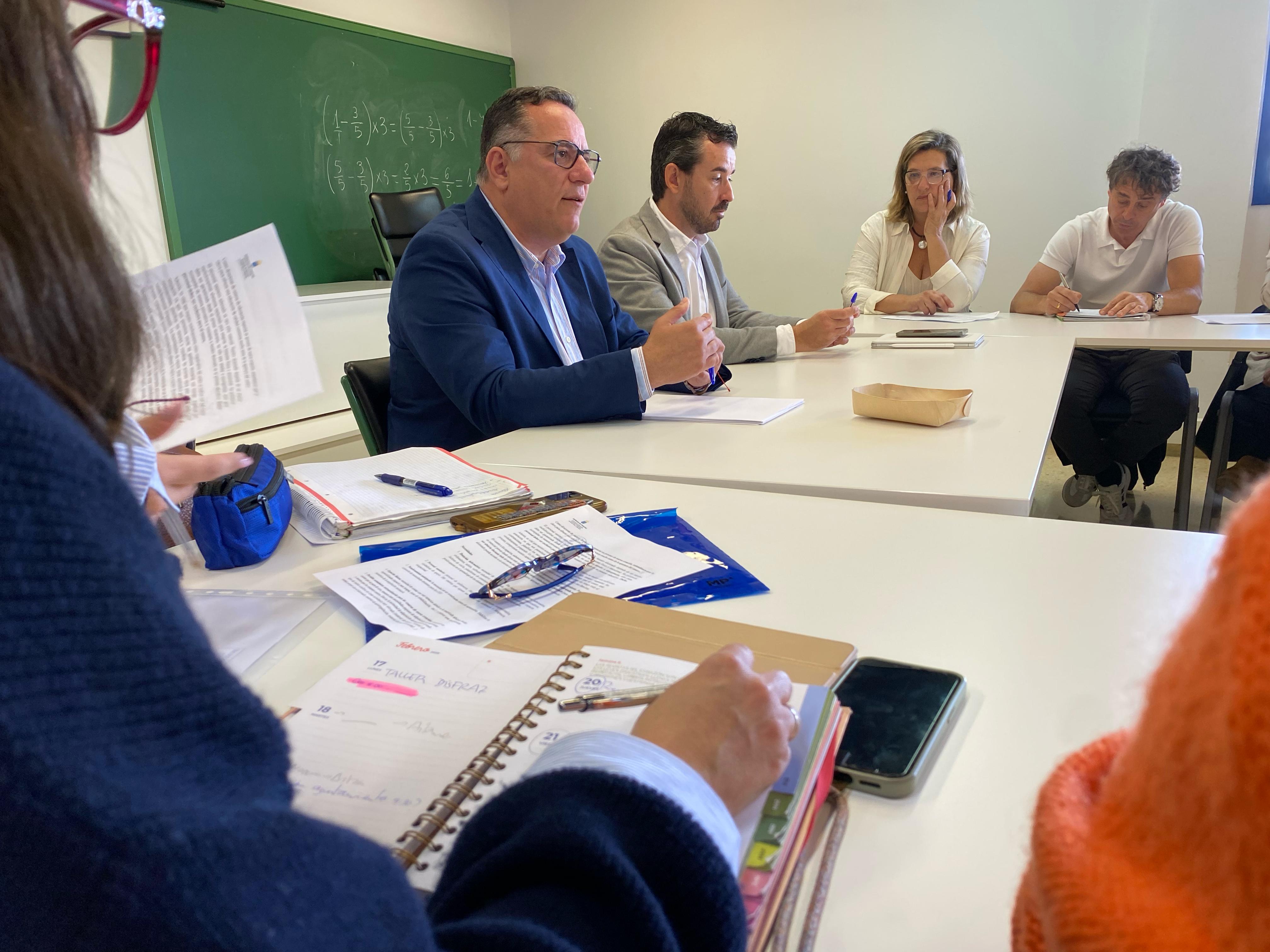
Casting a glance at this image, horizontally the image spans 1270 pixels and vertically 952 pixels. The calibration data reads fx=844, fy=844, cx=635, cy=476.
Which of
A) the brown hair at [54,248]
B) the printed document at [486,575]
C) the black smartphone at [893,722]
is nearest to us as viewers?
the brown hair at [54,248]

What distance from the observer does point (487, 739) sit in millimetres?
608

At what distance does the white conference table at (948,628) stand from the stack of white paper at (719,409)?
1.43 ft

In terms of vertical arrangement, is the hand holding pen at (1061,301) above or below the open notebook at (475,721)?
above

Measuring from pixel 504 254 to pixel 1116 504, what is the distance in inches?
98.9

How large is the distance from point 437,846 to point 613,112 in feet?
18.0

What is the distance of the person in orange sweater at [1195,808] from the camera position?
8.0 inches

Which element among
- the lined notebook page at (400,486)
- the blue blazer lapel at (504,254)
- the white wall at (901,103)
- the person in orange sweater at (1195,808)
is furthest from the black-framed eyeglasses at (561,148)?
the white wall at (901,103)

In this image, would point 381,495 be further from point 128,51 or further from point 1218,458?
point 1218,458

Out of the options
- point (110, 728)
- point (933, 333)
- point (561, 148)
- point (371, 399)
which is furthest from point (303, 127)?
point (110, 728)

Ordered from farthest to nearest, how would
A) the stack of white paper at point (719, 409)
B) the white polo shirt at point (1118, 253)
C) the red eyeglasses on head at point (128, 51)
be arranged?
the white polo shirt at point (1118, 253)
the stack of white paper at point (719, 409)
the red eyeglasses on head at point (128, 51)

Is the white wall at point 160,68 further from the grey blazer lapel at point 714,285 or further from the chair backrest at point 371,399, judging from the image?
the grey blazer lapel at point 714,285

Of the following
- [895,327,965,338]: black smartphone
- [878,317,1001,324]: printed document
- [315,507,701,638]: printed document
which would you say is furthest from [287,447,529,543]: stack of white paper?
[878,317,1001,324]: printed document

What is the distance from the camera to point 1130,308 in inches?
120

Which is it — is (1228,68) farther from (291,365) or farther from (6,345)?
(6,345)
